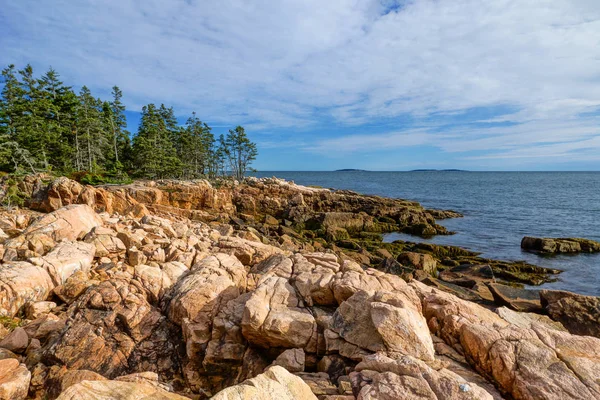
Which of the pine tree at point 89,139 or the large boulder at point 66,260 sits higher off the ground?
the pine tree at point 89,139

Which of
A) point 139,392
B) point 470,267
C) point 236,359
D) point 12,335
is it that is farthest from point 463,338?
point 470,267

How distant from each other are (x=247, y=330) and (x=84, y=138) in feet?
165

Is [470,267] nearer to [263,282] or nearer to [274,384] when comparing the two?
[263,282]

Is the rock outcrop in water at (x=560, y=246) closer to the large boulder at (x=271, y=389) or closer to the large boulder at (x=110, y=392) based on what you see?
the large boulder at (x=271, y=389)

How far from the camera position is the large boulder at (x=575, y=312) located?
40.4 ft

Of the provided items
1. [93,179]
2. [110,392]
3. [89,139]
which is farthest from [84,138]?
[110,392]

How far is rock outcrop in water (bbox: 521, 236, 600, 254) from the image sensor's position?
27125 mm

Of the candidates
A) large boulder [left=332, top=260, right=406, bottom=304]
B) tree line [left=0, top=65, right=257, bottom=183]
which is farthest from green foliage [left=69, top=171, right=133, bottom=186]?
large boulder [left=332, top=260, right=406, bottom=304]

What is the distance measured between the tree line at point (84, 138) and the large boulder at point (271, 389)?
30.0 metres

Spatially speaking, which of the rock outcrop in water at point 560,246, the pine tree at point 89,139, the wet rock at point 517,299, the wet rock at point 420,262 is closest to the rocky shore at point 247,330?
the wet rock at point 517,299

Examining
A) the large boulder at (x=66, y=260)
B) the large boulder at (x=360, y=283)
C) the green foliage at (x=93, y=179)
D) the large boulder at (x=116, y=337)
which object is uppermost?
the green foliage at (x=93, y=179)

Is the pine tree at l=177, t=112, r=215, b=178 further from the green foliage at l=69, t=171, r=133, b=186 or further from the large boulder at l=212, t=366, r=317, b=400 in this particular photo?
the large boulder at l=212, t=366, r=317, b=400

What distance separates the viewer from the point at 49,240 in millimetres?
12648

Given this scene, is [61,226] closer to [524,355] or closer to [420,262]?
[524,355]
